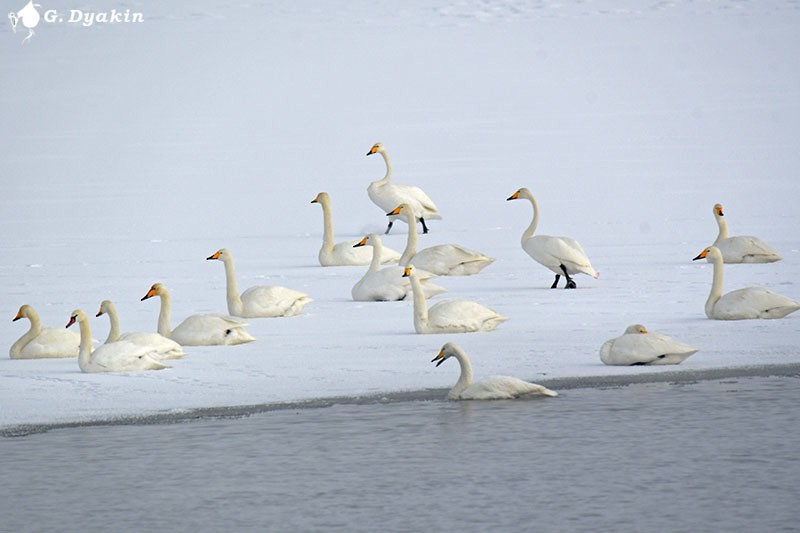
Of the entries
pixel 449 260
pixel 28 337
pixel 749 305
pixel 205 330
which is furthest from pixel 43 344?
pixel 449 260

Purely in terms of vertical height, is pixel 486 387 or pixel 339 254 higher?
pixel 339 254

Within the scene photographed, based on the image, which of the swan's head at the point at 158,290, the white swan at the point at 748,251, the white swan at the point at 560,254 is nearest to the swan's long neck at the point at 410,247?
the white swan at the point at 560,254

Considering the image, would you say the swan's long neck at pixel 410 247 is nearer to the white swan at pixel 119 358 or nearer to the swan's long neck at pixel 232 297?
the swan's long neck at pixel 232 297

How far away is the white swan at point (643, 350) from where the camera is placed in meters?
9.47

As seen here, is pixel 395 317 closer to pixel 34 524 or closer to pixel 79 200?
pixel 34 524

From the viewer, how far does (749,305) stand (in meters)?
11.1

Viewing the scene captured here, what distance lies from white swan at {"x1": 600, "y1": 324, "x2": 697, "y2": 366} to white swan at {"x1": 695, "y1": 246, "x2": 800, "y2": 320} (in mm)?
1697

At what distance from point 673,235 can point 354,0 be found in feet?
91.6

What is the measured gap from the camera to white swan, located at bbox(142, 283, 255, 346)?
10.6m

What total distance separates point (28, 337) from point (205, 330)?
3.74 feet

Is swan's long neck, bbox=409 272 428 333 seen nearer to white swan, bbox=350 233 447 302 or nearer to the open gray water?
white swan, bbox=350 233 447 302

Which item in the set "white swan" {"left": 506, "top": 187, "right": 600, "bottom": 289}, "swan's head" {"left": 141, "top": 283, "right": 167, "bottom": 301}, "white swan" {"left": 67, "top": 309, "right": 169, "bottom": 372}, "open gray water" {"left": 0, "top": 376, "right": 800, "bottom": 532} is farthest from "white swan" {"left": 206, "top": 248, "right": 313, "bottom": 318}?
"open gray water" {"left": 0, "top": 376, "right": 800, "bottom": 532}

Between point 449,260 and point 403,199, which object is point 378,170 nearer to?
point 403,199

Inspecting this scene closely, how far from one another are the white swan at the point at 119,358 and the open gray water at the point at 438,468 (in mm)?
1360
